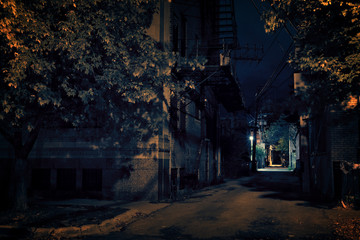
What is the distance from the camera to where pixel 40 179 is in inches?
611

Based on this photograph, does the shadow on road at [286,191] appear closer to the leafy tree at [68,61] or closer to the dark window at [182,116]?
the dark window at [182,116]

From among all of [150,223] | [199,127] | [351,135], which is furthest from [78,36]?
[199,127]

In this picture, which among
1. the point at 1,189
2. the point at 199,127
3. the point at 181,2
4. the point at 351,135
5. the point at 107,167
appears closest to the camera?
the point at 351,135

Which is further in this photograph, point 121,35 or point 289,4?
point 121,35

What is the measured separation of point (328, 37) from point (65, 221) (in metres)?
10.0

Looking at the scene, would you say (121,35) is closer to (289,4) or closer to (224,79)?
(289,4)

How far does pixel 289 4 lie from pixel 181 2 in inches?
374

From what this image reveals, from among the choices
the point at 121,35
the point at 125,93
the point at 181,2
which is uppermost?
the point at 181,2

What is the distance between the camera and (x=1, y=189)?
15.6 metres

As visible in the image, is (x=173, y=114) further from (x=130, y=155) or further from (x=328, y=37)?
(x=328, y=37)

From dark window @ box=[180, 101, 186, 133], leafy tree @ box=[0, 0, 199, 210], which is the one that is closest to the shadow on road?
dark window @ box=[180, 101, 186, 133]

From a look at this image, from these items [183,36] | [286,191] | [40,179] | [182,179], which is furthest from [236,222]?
[183,36]

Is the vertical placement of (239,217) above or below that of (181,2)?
below

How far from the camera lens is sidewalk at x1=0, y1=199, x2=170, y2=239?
787 cm
